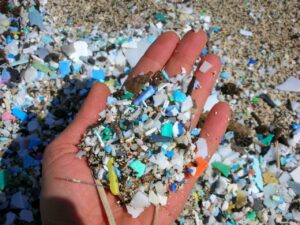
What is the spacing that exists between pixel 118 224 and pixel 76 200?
0.28m

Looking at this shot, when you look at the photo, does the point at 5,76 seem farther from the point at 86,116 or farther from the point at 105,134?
the point at 105,134

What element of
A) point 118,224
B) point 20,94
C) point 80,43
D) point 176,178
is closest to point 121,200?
point 118,224

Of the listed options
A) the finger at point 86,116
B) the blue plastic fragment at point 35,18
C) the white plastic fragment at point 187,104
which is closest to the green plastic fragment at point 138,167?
the finger at point 86,116

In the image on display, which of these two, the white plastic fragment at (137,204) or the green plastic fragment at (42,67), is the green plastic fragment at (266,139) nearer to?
the white plastic fragment at (137,204)

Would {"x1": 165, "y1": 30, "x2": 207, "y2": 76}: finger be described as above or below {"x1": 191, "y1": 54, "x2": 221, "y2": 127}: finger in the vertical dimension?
above

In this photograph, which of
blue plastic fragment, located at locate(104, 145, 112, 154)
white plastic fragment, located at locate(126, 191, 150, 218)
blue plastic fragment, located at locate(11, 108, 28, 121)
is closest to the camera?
white plastic fragment, located at locate(126, 191, 150, 218)

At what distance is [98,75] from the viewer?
3.59 metres

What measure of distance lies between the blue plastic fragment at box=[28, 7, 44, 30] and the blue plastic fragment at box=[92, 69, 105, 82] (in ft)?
2.18

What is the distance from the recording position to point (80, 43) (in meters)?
3.73

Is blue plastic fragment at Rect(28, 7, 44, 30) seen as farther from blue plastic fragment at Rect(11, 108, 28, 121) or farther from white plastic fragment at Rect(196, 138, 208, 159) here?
white plastic fragment at Rect(196, 138, 208, 159)

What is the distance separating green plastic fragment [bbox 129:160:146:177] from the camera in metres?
2.65

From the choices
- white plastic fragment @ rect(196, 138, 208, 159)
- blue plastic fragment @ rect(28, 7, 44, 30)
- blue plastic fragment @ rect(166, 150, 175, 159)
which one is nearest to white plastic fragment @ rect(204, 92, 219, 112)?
white plastic fragment @ rect(196, 138, 208, 159)

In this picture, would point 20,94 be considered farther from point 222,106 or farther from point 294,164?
point 294,164

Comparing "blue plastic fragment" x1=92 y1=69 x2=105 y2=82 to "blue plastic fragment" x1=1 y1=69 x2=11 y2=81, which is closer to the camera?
"blue plastic fragment" x1=1 y1=69 x2=11 y2=81
